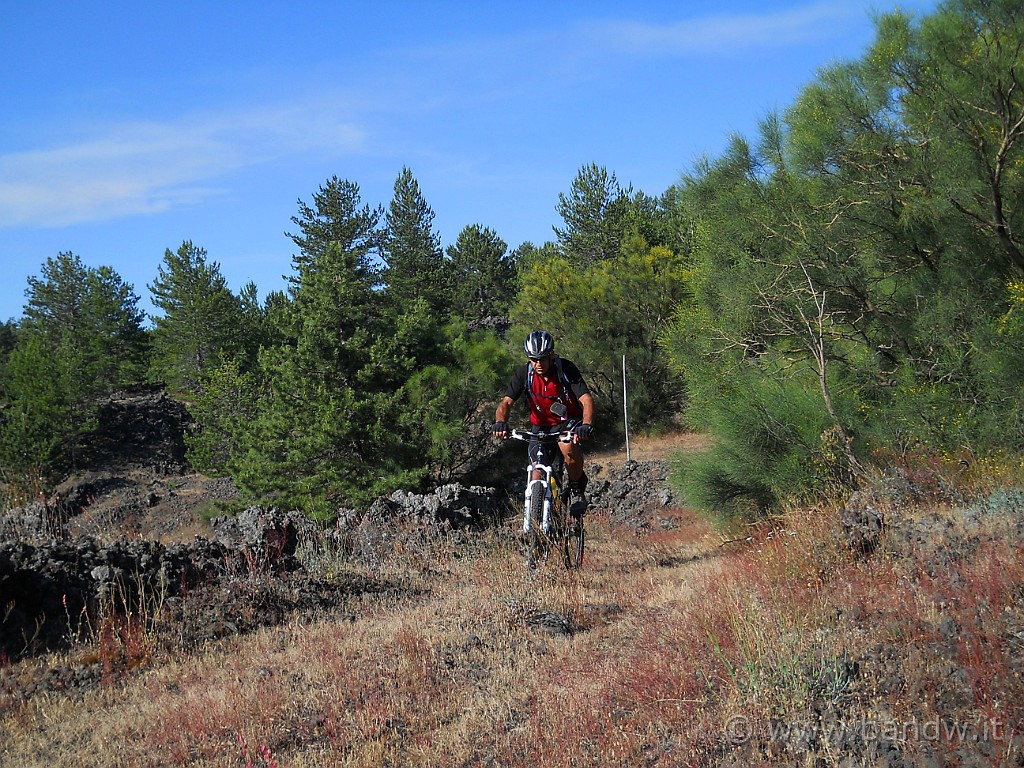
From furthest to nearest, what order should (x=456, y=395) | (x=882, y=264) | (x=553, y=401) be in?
1. (x=456, y=395)
2. (x=882, y=264)
3. (x=553, y=401)

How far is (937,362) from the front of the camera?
8.70m

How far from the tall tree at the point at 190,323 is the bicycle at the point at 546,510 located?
1158 inches

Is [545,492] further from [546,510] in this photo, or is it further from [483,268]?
[483,268]

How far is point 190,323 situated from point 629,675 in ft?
112

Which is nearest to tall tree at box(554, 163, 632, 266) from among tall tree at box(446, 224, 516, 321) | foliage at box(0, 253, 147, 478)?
tall tree at box(446, 224, 516, 321)

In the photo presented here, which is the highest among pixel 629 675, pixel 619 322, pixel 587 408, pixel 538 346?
pixel 619 322

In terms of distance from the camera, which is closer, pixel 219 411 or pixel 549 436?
pixel 549 436

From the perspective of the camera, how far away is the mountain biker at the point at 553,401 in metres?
5.97

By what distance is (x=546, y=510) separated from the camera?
5.99 m

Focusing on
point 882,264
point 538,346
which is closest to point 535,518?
point 538,346

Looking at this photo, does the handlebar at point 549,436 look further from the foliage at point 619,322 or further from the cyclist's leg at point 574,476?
the foliage at point 619,322

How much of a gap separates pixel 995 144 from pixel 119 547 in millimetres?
9213

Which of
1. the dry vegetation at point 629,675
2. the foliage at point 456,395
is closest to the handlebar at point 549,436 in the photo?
the dry vegetation at point 629,675

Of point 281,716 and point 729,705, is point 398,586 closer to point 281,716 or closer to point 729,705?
point 281,716
